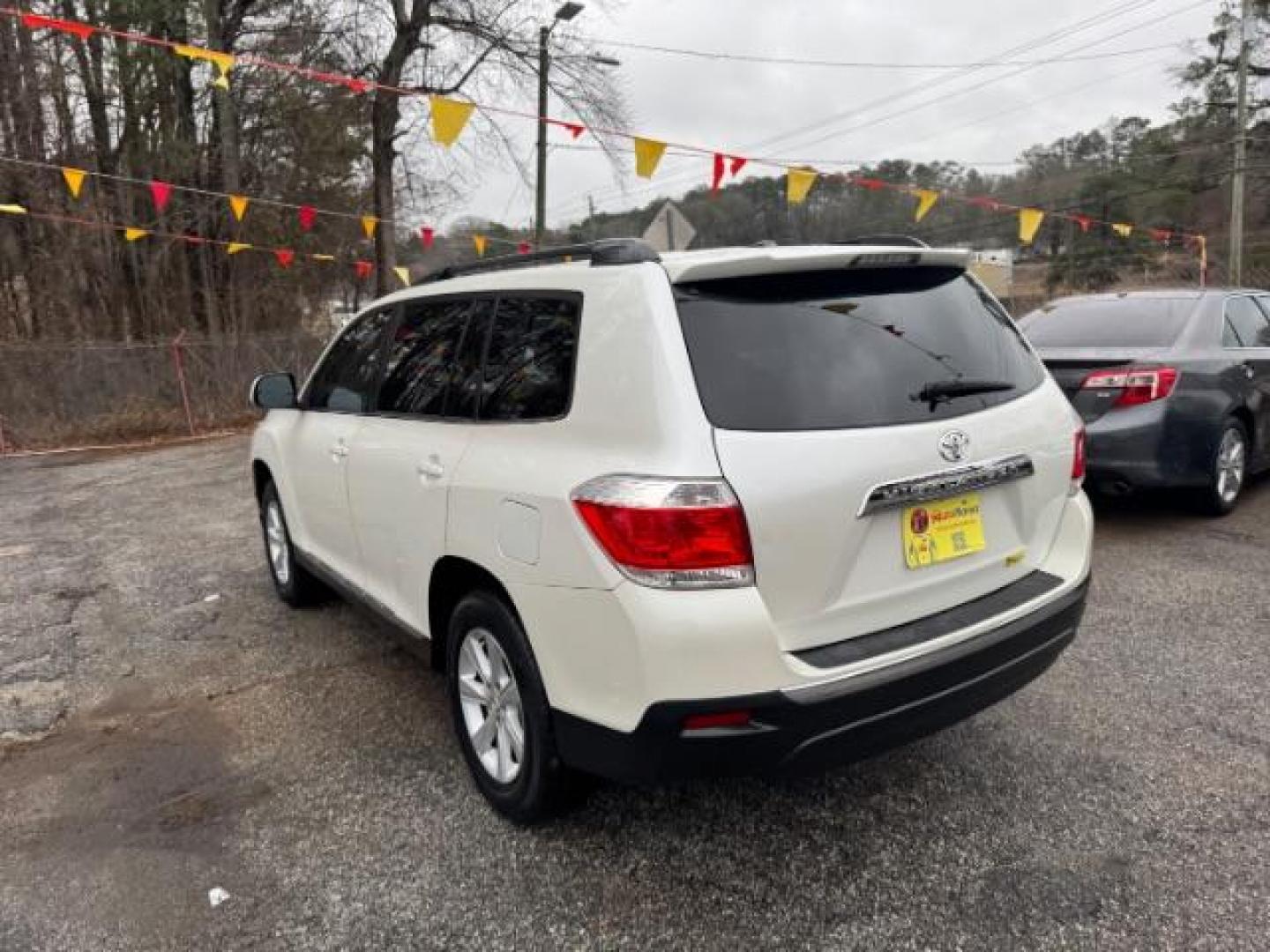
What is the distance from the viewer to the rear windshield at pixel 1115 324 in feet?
18.3

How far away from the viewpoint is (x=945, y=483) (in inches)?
91.4

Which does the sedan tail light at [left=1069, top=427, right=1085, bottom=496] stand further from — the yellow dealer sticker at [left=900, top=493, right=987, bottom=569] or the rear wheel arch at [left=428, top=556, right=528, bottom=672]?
the rear wheel arch at [left=428, top=556, right=528, bottom=672]

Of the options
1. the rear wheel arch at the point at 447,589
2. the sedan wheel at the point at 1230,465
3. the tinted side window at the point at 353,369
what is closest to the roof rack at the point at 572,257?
the tinted side window at the point at 353,369

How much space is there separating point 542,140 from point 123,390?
30.5ft

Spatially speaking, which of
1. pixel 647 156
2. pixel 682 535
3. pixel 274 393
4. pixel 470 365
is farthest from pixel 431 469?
pixel 647 156

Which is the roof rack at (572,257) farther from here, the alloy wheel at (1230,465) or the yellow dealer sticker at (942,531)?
the alloy wheel at (1230,465)

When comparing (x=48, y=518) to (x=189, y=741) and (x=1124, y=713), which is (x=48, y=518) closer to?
(x=189, y=741)

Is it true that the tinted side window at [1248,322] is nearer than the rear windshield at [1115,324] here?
No

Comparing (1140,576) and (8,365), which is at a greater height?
(8,365)

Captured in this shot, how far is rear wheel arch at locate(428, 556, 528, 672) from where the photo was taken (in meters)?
2.63

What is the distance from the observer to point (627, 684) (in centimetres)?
211

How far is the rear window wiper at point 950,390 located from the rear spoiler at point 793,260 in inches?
15.9

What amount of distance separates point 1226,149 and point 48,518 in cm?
3536

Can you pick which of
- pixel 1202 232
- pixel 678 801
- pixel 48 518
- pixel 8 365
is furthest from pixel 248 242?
pixel 1202 232
